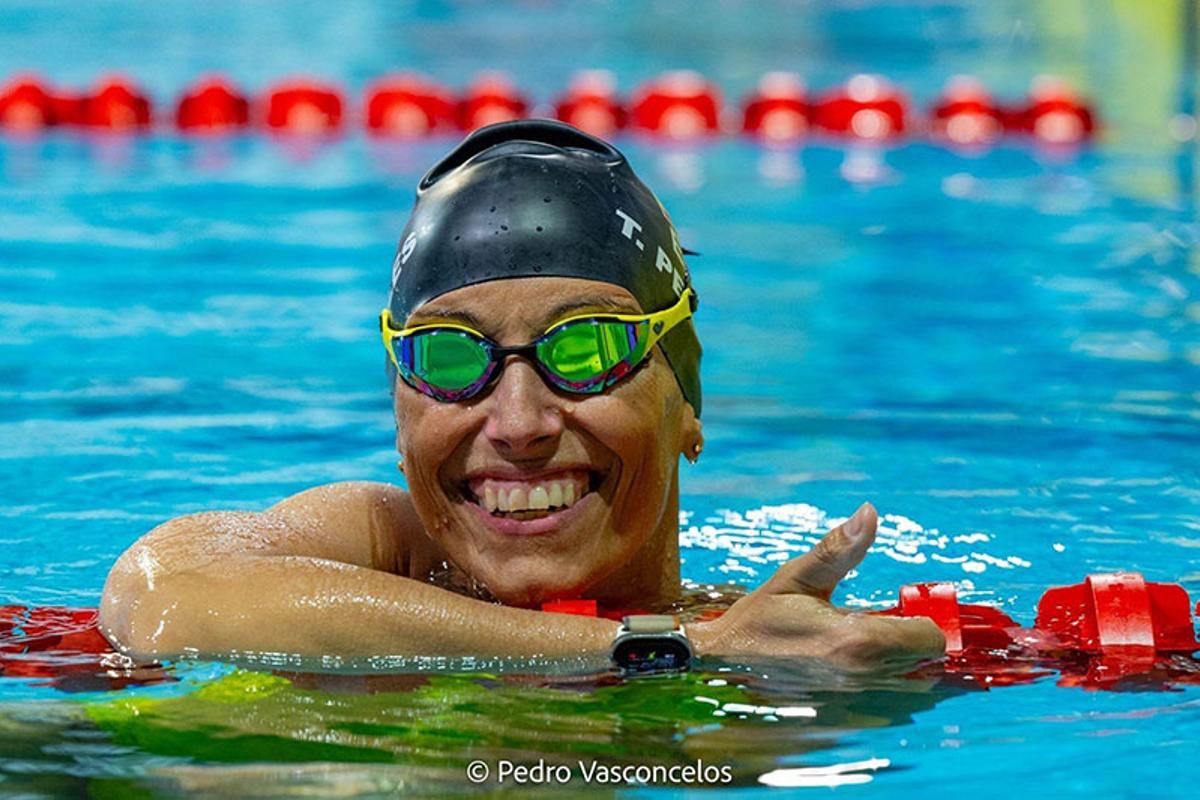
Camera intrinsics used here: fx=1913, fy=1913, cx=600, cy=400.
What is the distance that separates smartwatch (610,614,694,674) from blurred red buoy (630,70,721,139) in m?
9.38

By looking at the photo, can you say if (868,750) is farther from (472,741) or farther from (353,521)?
(353,521)

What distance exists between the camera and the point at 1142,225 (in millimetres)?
9820

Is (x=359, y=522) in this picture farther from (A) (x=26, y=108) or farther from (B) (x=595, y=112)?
(A) (x=26, y=108)

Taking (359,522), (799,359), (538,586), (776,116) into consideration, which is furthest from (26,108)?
Answer: (538,586)

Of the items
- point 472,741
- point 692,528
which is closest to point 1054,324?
point 692,528

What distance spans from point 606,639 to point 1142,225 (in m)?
7.07

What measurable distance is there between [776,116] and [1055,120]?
71.2 inches

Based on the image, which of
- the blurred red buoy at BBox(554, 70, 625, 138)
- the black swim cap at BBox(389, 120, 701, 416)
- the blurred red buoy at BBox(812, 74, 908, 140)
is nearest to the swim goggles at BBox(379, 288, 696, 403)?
the black swim cap at BBox(389, 120, 701, 416)

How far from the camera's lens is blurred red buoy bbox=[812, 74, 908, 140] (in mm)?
12570

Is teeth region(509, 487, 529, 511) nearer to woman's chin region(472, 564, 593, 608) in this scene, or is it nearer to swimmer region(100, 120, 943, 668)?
swimmer region(100, 120, 943, 668)

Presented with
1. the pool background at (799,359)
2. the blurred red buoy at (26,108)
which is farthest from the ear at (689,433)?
the blurred red buoy at (26,108)

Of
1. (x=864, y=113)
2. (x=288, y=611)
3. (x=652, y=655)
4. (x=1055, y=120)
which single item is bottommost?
(x=652, y=655)

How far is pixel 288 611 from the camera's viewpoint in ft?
11.4

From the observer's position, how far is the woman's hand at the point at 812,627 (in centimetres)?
331
